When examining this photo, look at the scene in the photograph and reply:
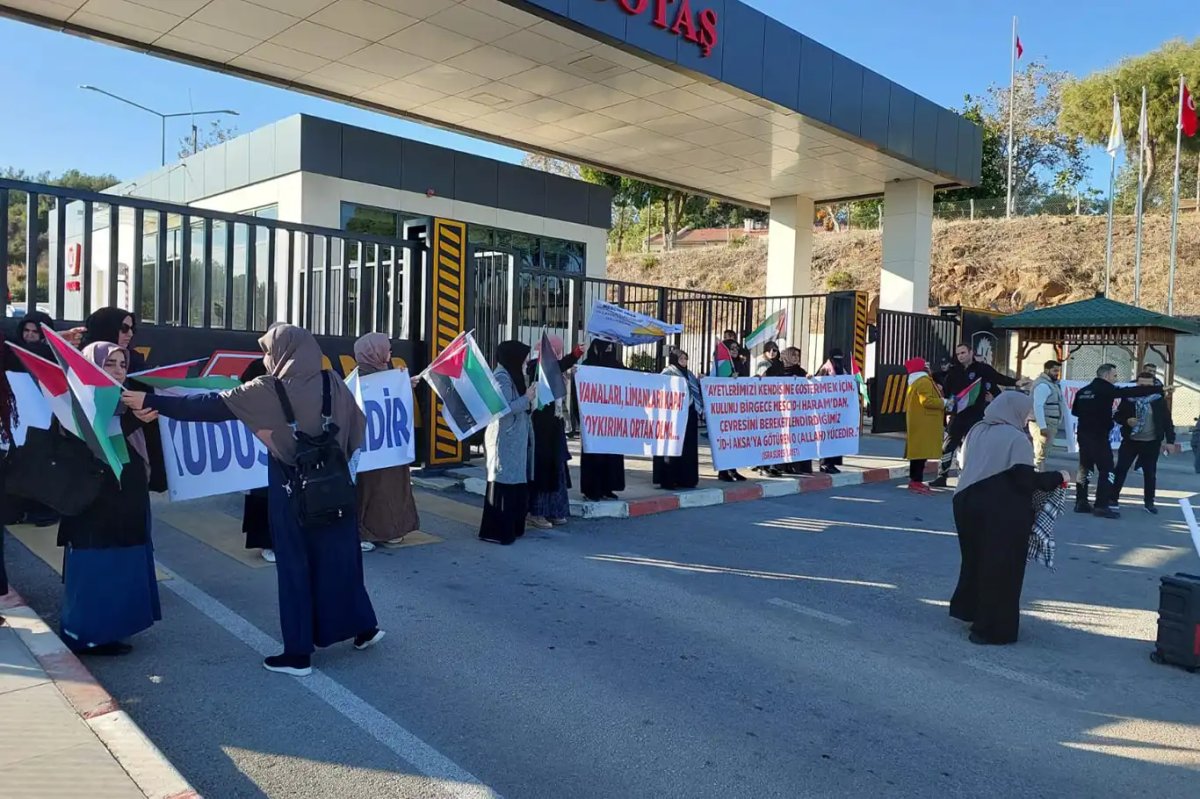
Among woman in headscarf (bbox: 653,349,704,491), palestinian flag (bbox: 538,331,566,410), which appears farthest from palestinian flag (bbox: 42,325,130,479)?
woman in headscarf (bbox: 653,349,704,491)

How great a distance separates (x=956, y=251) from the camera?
39.8 m

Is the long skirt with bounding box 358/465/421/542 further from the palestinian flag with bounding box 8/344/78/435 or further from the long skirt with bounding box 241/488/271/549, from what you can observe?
the palestinian flag with bounding box 8/344/78/435

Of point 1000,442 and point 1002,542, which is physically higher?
point 1000,442

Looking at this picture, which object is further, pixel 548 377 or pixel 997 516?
pixel 548 377

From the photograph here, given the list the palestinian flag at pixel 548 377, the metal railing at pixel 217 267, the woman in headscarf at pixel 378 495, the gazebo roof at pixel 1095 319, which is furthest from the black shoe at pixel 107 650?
the gazebo roof at pixel 1095 319

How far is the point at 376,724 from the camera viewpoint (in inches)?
159

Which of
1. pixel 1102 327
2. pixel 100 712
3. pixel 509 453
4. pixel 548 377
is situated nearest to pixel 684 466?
pixel 548 377

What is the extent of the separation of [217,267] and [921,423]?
11599 mm

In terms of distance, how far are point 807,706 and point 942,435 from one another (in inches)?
336

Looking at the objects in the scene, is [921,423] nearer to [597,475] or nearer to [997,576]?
[597,475]

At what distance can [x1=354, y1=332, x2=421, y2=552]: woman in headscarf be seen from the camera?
7.29m

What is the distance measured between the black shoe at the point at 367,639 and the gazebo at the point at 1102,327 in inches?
728

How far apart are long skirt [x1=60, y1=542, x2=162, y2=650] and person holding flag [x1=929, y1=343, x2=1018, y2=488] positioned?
9.31 metres

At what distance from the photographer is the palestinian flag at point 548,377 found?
8.04m
